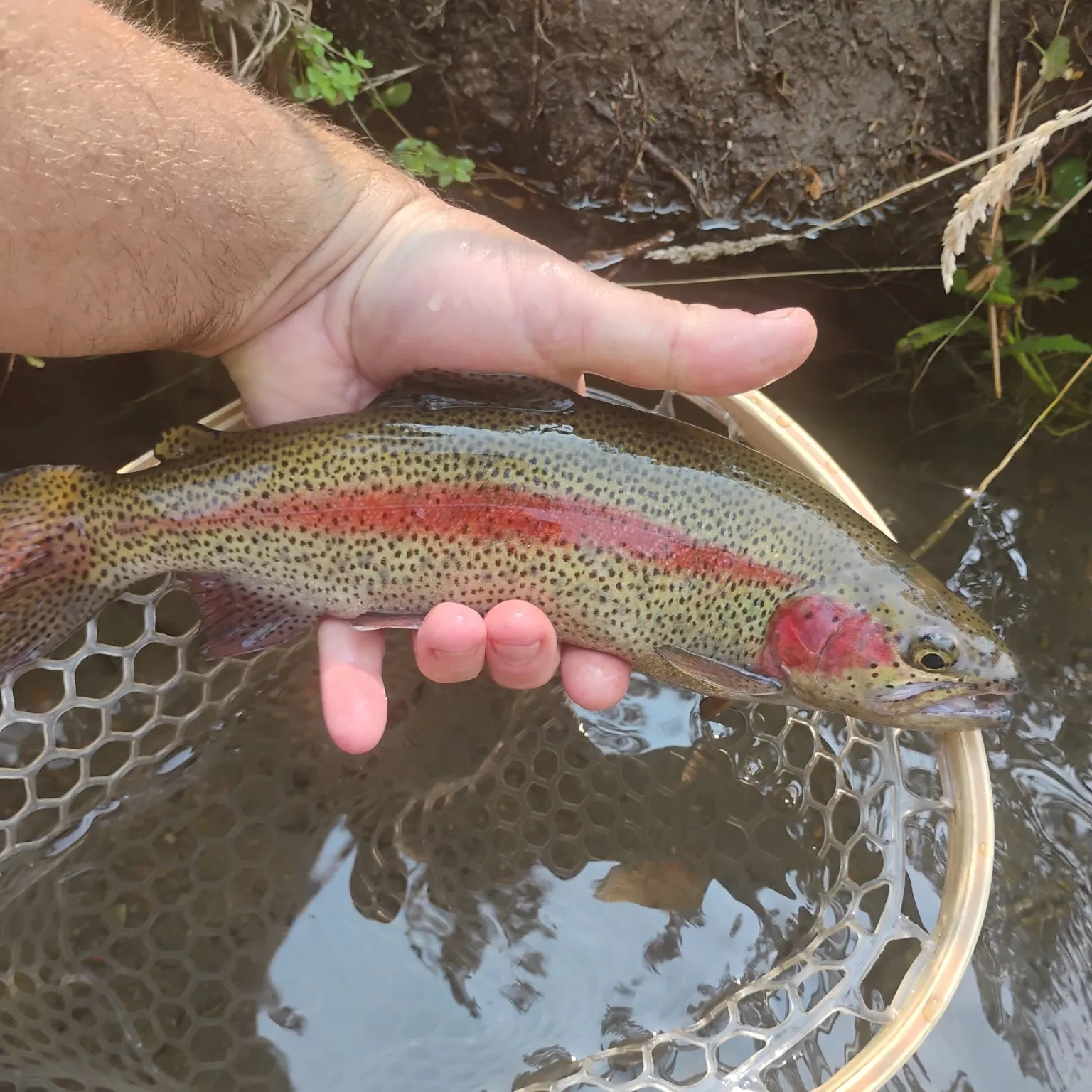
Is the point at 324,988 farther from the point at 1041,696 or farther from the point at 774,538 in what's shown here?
the point at 1041,696

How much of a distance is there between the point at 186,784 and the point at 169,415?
1.28 metres

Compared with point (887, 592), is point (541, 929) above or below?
below

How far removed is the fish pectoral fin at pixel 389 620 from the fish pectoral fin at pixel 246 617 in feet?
0.42

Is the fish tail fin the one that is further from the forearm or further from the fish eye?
the fish eye

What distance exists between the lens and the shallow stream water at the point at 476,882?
2.61 metres

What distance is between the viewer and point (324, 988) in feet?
9.01

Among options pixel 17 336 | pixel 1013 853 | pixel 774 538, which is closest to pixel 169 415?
pixel 17 336

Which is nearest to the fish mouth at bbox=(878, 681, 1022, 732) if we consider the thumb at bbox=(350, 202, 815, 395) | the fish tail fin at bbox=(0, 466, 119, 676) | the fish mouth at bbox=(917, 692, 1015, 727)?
the fish mouth at bbox=(917, 692, 1015, 727)

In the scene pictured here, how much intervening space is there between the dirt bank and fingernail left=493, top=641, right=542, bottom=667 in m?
2.15

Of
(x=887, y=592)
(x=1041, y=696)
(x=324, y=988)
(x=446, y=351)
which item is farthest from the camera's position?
(x=1041, y=696)

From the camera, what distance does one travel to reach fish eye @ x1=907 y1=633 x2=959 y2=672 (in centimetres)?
191

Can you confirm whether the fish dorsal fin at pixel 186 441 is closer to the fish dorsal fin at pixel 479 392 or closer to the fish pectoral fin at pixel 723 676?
the fish dorsal fin at pixel 479 392

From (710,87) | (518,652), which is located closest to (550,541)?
(518,652)

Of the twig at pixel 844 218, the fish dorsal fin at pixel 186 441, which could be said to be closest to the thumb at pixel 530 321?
the fish dorsal fin at pixel 186 441
